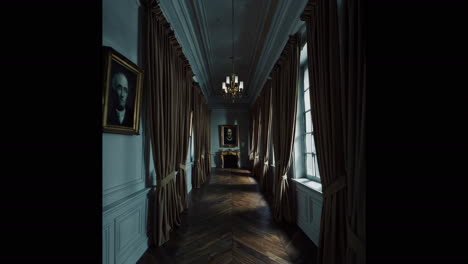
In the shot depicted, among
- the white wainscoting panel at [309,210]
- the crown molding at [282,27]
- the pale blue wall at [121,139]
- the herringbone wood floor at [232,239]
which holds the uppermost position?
the crown molding at [282,27]

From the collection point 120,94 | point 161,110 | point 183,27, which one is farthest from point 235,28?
point 120,94

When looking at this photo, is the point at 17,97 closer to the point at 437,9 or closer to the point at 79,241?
the point at 79,241

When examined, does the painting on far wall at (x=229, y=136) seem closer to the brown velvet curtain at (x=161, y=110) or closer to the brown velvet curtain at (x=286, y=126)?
the brown velvet curtain at (x=286, y=126)

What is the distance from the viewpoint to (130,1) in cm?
195

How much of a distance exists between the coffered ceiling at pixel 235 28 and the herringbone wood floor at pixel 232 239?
2570 millimetres

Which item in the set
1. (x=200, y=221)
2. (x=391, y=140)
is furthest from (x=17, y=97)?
(x=200, y=221)

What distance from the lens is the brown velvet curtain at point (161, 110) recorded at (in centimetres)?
219

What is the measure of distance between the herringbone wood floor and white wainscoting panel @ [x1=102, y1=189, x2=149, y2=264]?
0.16 m

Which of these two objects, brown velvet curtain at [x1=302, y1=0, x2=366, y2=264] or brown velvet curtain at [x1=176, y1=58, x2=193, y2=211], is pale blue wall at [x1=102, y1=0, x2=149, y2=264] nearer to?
brown velvet curtain at [x1=176, y1=58, x2=193, y2=211]

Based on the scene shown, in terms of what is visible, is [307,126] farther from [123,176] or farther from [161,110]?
[123,176]

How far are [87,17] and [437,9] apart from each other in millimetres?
484

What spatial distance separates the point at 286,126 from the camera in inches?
119

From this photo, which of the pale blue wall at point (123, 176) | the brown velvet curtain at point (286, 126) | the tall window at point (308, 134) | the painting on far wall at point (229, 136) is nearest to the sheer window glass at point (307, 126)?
the tall window at point (308, 134)

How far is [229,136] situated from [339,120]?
7.99 metres
